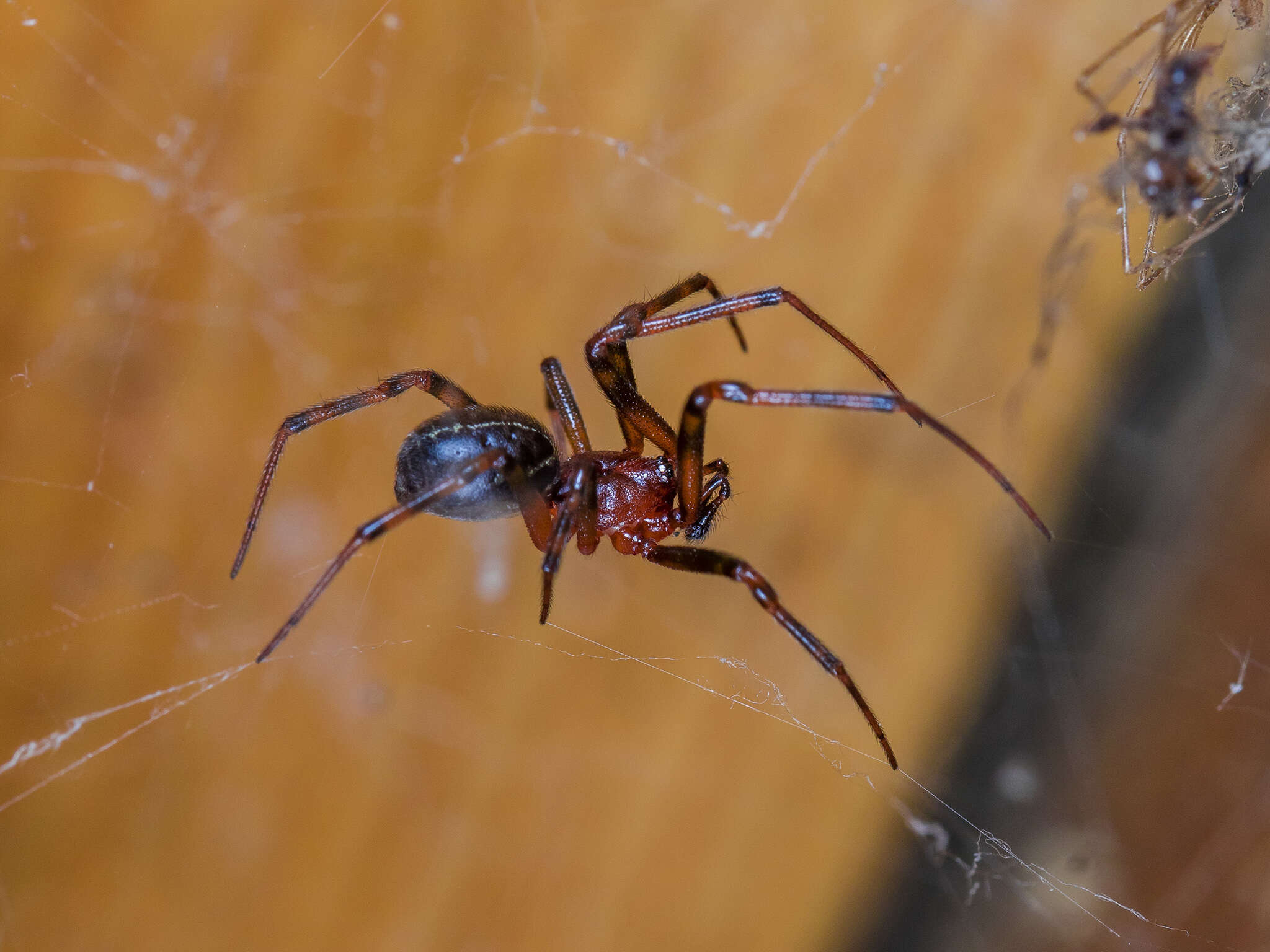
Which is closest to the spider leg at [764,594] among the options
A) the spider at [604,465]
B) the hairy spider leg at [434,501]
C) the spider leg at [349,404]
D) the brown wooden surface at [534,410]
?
the spider at [604,465]

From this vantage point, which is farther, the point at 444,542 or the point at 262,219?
the point at 444,542

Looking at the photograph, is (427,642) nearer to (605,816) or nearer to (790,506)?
(605,816)

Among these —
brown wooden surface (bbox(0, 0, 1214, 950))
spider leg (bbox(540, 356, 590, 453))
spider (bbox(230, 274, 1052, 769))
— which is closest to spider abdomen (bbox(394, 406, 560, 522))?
spider (bbox(230, 274, 1052, 769))

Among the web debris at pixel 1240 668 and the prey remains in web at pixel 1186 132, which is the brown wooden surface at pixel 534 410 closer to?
the web debris at pixel 1240 668

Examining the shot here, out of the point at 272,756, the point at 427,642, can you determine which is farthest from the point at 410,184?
the point at 272,756

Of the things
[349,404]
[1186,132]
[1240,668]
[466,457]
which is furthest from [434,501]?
[1240,668]

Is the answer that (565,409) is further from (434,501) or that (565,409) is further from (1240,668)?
(1240,668)

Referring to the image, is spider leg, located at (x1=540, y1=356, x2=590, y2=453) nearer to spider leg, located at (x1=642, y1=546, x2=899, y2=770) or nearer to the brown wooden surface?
spider leg, located at (x1=642, y1=546, x2=899, y2=770)
